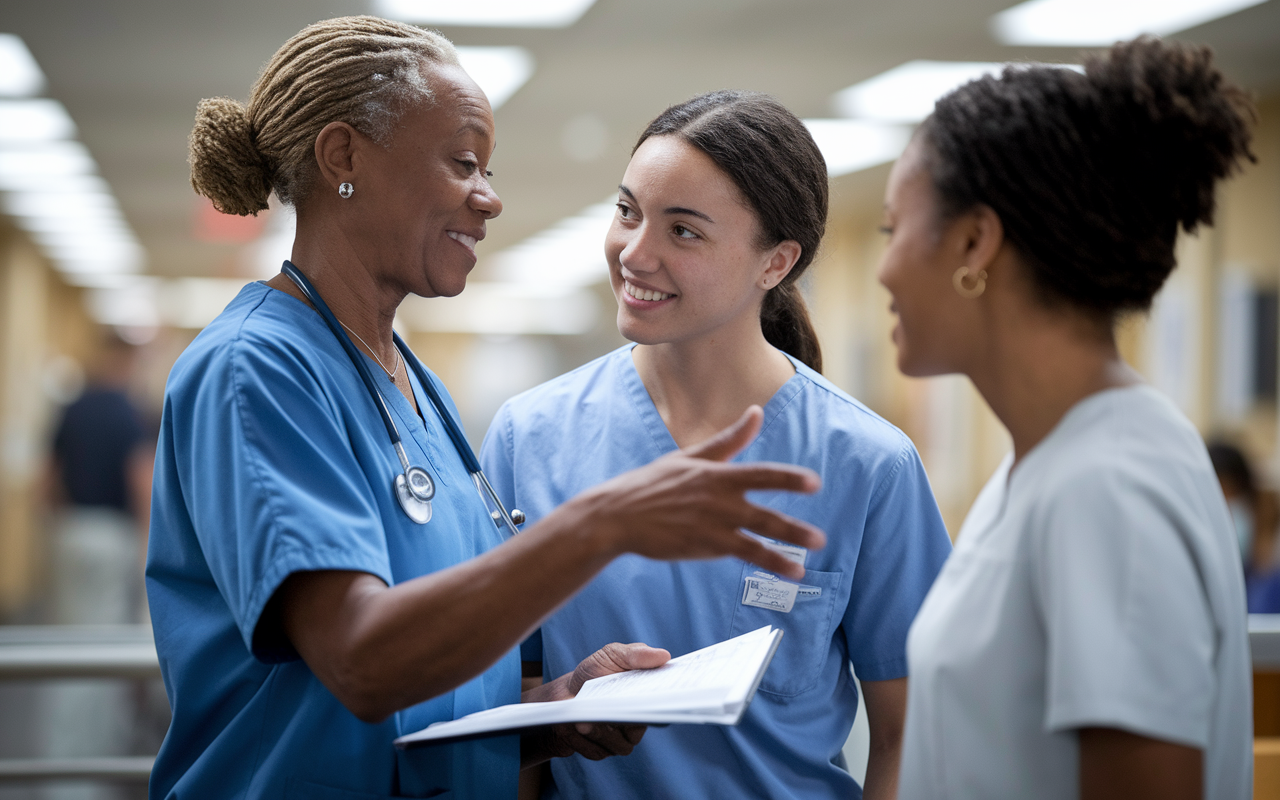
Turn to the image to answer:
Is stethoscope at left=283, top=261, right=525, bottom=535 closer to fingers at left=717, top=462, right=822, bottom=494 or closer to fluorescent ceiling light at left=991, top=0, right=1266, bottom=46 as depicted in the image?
fingers at left=717, top=462, right=822, bottom=494

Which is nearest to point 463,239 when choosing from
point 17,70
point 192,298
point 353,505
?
point 353,505

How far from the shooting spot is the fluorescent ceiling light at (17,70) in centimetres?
435

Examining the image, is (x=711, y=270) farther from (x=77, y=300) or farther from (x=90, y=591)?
(x=77, y=300)

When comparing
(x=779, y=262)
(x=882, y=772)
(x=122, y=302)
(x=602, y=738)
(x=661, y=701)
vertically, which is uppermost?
(x=122, y=302)

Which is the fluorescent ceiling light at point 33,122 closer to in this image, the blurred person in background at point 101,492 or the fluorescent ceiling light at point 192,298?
the blurred person in background at point 101,492

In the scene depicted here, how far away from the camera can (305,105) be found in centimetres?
119

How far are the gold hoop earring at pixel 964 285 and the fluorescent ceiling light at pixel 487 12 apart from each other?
3.35m

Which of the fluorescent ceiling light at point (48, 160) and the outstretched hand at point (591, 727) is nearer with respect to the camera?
the outstretched hand at point (591, 727)

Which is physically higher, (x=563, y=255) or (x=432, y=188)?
(x=563, y=255)

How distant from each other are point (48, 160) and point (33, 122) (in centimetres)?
96

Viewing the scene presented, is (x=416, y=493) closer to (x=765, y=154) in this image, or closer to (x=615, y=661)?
(x=615, y=661)

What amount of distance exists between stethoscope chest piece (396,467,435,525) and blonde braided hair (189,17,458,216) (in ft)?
1.25

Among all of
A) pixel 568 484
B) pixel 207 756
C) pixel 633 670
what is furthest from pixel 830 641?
pixel 207 756

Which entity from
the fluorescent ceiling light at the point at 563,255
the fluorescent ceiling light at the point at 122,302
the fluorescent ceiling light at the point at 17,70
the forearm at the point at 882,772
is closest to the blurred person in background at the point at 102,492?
the fluorescent ceiling light at the point at 17,70
